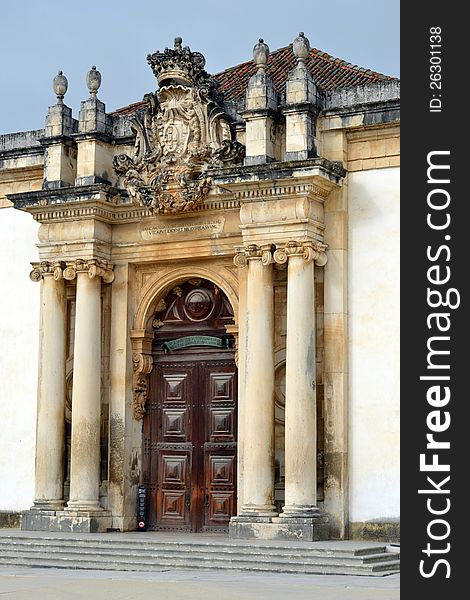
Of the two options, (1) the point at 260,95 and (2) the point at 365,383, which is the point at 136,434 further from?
(1) the point at 260,95

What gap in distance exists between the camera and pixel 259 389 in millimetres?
20828

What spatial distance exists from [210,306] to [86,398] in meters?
2.53

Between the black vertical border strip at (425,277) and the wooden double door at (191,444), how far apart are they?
26.6 ft

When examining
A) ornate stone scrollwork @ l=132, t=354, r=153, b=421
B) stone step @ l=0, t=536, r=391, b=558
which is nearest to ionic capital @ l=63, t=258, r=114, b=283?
ornate stone scrollwork @ l=132, t=354, r=153, b=421

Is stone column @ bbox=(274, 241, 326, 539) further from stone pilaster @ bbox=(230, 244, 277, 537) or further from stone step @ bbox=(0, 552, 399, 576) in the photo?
stone step @ bbox=(0, 552, 399, 576)

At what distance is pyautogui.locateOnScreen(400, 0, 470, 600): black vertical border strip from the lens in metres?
13.2

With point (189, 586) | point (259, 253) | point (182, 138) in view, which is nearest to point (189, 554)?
point (189, 586)

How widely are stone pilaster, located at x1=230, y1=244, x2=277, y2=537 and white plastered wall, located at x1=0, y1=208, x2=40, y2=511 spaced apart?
4.61m

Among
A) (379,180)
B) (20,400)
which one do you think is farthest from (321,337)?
(20,400)

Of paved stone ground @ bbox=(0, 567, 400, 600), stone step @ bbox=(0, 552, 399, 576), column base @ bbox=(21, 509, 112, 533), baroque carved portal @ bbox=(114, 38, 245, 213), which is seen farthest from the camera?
baroque carved portal @ bbox=(114, 38, 245, 213)

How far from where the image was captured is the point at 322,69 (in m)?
24.8

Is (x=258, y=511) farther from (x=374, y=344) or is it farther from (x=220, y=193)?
(x=220, y=193)

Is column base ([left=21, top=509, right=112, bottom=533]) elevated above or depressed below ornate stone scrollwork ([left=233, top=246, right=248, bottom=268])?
below

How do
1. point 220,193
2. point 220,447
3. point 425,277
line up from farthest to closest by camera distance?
point 220,447 < point 220,193 < point 425,277
